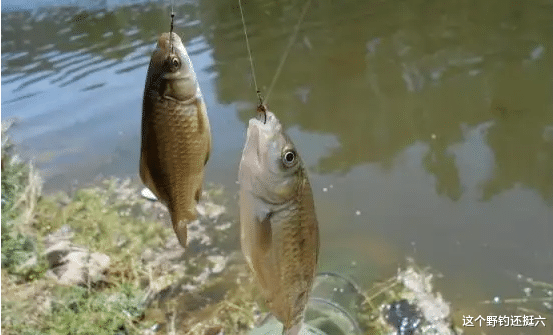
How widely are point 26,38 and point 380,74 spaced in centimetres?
1018

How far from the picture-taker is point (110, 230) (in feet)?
18.9

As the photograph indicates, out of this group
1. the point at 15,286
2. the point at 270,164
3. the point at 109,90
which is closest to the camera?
the point at 270,164

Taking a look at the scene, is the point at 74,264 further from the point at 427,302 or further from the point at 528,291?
the point at 528,291

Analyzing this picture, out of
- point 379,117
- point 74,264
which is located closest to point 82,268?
point 74,264

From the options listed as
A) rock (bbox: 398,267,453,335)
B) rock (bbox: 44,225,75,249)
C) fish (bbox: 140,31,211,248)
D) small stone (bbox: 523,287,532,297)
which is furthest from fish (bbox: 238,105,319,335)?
rock (bbox: 44,225,75,249)

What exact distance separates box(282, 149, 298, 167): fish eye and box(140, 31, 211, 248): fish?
A: 0.25 m

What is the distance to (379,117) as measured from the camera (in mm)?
7672

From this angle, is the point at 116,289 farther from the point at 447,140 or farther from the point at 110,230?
the point at 447,140

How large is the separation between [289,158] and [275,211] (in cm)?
15

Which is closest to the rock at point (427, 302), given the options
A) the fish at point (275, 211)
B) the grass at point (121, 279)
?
the grass at point (121, 279)

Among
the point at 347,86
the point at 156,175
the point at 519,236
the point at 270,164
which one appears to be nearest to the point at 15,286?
the point at 156,175

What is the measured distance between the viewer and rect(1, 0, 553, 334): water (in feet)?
17.9

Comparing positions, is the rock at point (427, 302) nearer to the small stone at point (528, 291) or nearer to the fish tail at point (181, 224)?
the small stone at point (528, 291)

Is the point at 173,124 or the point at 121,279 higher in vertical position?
the point at 173,124
